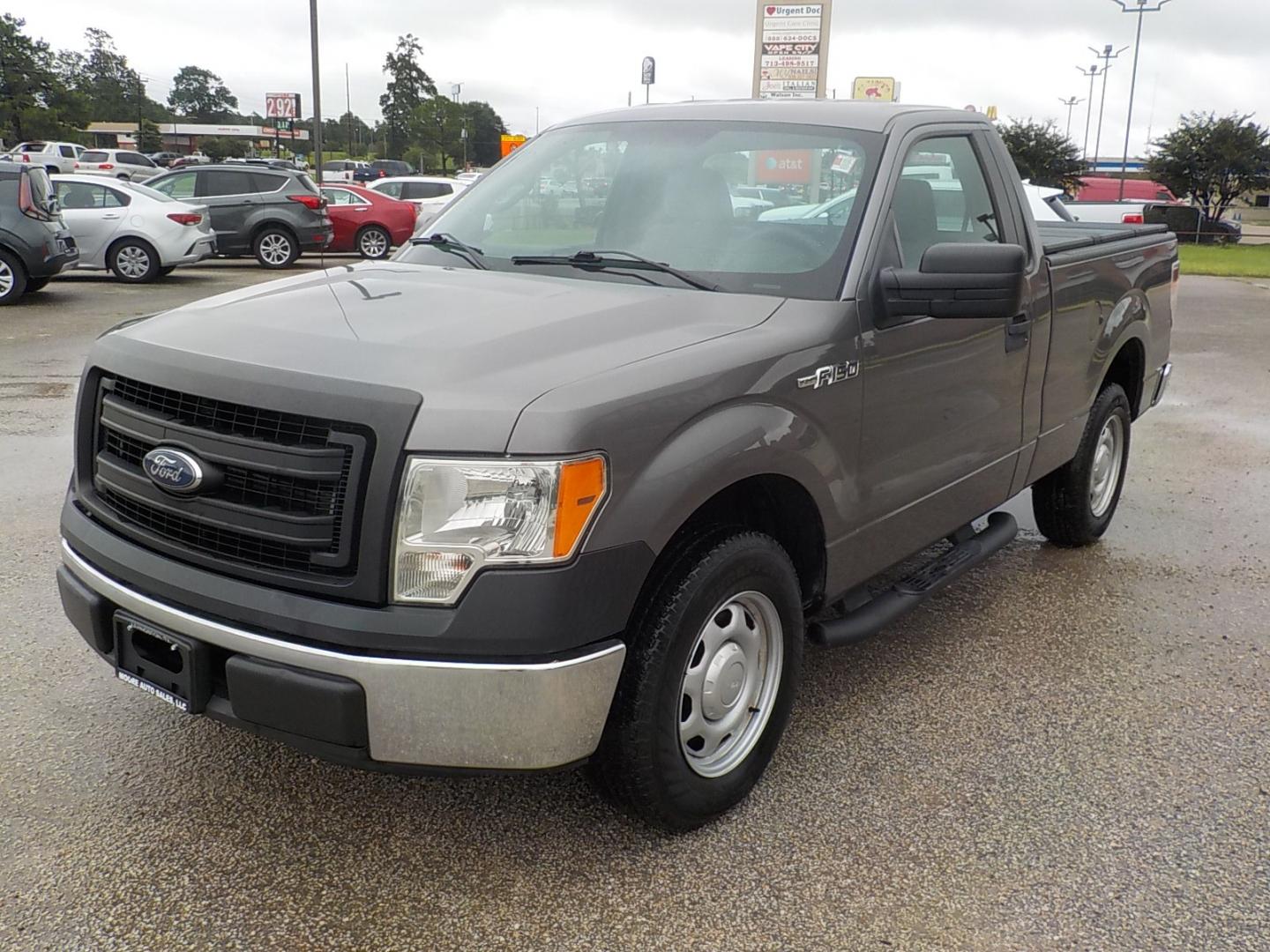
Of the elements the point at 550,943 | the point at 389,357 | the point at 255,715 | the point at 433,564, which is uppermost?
the point at 389,357

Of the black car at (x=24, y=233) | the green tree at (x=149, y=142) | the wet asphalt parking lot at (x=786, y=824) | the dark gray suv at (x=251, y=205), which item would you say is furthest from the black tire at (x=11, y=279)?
the green tree at (x=149, y=142)

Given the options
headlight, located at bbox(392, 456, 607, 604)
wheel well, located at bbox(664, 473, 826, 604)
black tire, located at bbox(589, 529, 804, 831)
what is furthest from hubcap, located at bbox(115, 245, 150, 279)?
headlight, located at bbox(392, 456, 607, 604)

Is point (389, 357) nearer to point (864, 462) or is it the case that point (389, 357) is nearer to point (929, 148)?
point (864, 462)

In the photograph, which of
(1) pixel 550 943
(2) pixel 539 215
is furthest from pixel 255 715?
(2) pixel 539 215

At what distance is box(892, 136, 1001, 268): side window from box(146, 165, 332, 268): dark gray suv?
16.0 metres

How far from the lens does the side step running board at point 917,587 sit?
11.6 feet

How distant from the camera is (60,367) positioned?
386 inches

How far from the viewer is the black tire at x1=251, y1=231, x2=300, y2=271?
18.7m

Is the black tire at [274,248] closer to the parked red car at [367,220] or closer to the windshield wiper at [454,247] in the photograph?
the parked red car at [367,220]

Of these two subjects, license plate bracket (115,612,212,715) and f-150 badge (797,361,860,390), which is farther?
f-150 badge (797,361,860,390)

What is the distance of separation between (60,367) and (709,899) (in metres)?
8.82

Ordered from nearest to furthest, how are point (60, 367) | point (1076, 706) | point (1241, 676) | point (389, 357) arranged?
point (389, 357) < point (1076, 706) < point (1241, 676) < point (60, 367)

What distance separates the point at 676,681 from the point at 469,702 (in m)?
0.54

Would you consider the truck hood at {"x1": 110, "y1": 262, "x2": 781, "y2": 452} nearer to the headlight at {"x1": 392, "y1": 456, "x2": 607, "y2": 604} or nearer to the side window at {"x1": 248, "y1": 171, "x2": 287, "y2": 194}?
the headlight at {"x1": 392, "y1": 456, "x2": 607, "y2": 604}
